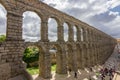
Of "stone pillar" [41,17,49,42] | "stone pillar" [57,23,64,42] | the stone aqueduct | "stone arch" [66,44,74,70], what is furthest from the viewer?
"stone arch" [66,44,74,70]

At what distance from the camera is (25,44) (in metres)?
17.0

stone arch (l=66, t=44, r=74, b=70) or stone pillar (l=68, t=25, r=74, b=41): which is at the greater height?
stone pillar (l=68, t=25, r=74, b=41)

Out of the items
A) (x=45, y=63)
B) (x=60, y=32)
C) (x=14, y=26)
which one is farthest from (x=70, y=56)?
(x=14, y=26)

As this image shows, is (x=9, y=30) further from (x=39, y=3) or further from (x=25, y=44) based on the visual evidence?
(x=39, y=3)

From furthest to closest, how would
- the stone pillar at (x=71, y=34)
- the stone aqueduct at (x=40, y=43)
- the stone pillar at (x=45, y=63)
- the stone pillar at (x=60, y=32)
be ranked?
the stone pillar at (x=71, y=34), the stone pillar at (x=60, y=32), the stone pillar at (x=45, y=63), the stone aqueduct at (x=40, y=43)

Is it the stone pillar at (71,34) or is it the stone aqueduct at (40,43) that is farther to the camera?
the stone pillar at (71,34)

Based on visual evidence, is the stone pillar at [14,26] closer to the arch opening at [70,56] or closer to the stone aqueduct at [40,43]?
the stone aqueduct at [40,43]

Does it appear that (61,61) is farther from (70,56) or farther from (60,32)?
(60,32)

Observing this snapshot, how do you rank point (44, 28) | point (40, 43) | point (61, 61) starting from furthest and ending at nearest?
point (61, 61), point (44, 28), point (40, 43)

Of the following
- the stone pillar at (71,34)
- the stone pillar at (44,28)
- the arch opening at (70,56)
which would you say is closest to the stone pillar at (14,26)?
the stone pillar at (44,28)

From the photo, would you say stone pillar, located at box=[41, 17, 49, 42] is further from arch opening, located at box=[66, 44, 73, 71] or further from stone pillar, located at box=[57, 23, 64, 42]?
arch opening, located at box=[66, 44, 73, 71]

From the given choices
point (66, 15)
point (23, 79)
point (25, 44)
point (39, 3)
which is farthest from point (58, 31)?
point (23, 79)

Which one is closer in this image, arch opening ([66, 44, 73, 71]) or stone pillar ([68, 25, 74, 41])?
stone pillar ([68, 25, 74, 41])

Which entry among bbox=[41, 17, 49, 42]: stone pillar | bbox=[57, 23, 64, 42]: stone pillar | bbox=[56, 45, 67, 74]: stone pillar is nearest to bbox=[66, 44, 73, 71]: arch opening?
bbox=[56, 45, 67, 74]: stone pillar
